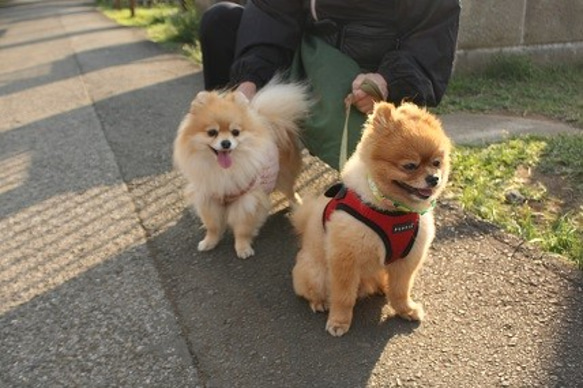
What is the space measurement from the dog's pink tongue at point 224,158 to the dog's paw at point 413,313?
1.13m

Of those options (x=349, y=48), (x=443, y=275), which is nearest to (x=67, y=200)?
(x=349, y=48)

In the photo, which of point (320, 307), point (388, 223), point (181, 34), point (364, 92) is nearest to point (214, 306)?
point (320, 307)

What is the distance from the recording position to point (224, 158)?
269cm

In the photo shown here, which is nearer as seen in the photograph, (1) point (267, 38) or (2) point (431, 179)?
(2) point (431, 179)

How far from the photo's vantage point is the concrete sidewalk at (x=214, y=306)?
1.92 metres

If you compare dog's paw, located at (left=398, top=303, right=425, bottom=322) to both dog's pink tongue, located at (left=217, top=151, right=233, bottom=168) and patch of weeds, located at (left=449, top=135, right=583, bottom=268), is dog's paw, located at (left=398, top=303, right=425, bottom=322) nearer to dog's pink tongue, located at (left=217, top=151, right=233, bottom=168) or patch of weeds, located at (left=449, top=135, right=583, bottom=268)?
patch of weeds, located at (left=449, top=135, right=583, bottom=268)

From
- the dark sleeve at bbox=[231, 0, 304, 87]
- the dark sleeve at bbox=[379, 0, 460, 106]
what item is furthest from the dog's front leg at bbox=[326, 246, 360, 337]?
the dark sleeve at bbox=[231, 0, 304, 87]

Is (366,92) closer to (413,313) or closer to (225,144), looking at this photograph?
(225,144)

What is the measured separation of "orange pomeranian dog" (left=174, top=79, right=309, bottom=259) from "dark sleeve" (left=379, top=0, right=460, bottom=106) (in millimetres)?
540

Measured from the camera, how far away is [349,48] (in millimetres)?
2908

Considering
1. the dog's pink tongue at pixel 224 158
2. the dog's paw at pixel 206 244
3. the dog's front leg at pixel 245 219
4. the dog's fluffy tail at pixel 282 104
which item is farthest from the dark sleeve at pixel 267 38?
the dog's paw at pixel 206 244

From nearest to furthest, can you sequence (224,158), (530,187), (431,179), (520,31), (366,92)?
(431,179) < (366,92) < (224,158) < (530,187) < (520,31)

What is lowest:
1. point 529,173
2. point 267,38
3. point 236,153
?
point 529,173

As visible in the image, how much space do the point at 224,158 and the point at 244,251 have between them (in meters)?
0.49
